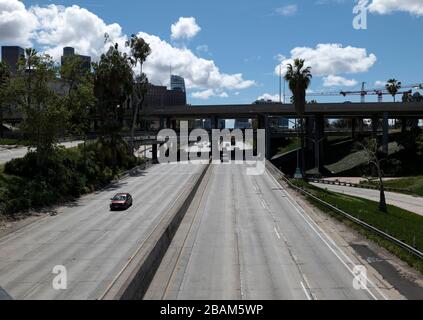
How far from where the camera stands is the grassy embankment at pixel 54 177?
39.9 m

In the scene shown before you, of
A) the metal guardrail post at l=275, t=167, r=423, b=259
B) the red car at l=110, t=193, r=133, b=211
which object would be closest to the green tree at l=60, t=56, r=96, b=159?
the red car at l=110, t=193, r=133, b=211

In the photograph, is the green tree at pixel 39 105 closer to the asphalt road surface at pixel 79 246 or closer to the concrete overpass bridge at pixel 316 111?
the asphalt road surface at pixel 79 246

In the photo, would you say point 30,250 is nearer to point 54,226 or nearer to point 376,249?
point 54,226

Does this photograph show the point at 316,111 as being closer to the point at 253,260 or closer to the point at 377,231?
the point at 377,231

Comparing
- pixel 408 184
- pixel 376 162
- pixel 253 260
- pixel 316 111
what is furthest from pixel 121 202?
pixel 316 111

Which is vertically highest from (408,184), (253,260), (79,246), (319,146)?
(319,146)

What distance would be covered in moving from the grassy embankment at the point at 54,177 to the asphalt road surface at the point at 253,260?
13596 millimetres

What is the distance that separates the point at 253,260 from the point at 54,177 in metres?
31.2

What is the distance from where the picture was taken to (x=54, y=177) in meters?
49.2

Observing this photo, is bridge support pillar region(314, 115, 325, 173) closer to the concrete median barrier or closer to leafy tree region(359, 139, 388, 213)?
leafy tree region(359, 139, 388, 213)

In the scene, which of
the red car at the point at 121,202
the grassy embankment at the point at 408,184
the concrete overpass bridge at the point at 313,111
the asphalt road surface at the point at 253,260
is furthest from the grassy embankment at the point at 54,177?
the grassy embankment at the point at 408,184

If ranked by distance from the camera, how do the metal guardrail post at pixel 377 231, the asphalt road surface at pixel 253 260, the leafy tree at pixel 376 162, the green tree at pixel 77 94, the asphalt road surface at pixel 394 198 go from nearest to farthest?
the asphalt road surface at pixel 253 260
the metal guardrail post at pixel 377 231
the leafy tree at pixel 376 162
the asphalt road surface at pixel 394 198
the green tree at pixel 77 94

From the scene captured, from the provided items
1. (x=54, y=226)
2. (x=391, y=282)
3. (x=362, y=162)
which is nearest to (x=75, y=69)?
(x=54, y=226)

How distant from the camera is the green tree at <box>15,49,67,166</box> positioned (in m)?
49.0
